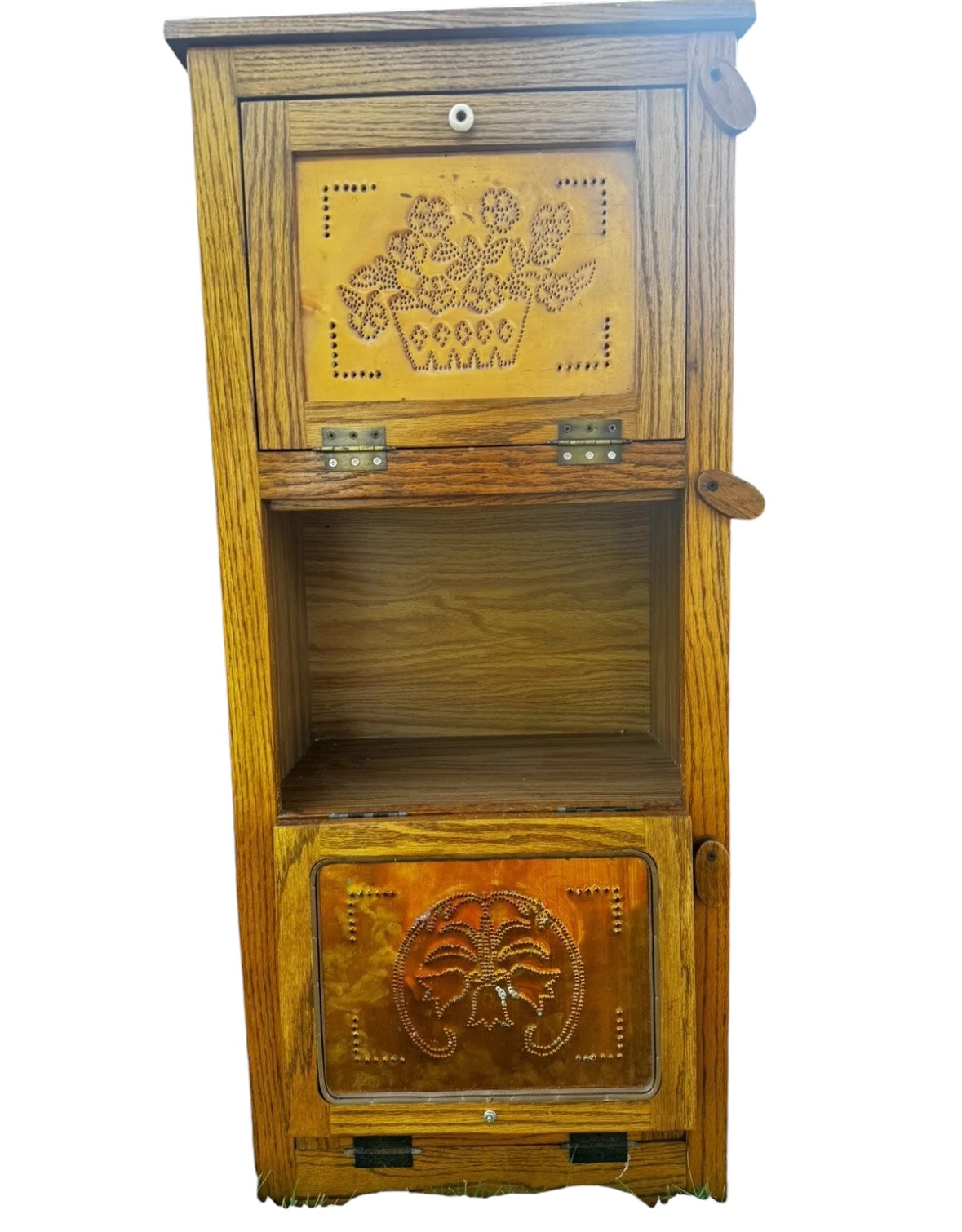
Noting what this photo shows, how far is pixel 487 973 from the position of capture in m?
1.83

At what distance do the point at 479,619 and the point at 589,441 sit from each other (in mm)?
555

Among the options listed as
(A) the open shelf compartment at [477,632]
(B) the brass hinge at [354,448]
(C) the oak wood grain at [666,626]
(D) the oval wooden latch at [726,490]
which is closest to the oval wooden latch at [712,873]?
(C) the oak wood grain at [666,626]

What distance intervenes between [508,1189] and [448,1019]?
34 centimetres

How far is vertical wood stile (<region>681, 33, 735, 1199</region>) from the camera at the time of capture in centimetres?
168

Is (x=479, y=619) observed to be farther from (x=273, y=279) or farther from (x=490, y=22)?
(x=490, y=22)

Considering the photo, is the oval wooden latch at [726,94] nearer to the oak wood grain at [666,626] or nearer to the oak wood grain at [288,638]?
the oak wood grain at [666,626]

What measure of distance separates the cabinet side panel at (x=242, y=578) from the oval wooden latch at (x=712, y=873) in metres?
0.71

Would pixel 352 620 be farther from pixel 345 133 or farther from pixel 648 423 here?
pixel 345 133

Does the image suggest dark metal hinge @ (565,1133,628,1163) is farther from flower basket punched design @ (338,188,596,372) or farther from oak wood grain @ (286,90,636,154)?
oak wood grain @ (286,90,636,154)

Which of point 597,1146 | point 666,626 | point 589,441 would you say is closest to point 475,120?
point 589,441

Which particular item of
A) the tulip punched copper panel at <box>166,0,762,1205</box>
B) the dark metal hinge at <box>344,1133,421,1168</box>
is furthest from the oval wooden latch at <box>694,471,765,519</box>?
the dark metal hinge at <box>344,1133,421,1168</box>

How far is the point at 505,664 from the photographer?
2.18 metres

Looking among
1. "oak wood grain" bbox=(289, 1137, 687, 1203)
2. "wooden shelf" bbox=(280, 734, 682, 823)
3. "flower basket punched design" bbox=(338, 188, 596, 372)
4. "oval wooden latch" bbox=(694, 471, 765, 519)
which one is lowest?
"oak wood grain" bbox=(289, 1137, 687, 1203)

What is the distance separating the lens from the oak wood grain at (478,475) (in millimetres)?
1735
